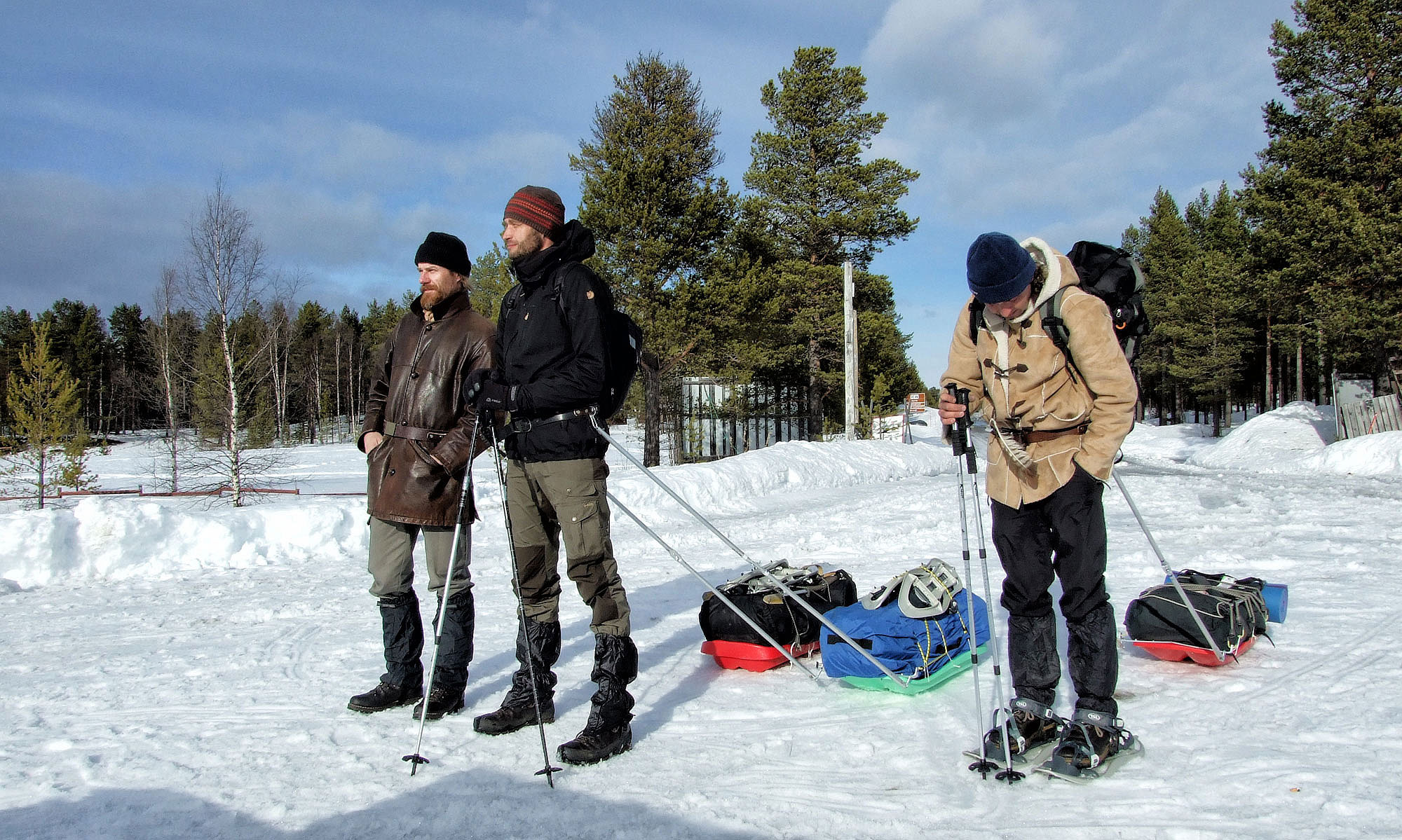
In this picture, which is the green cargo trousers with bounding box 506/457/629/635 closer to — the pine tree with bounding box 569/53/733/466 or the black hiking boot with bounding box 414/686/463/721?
the black hiking boot with bounding box 414/686/463/721

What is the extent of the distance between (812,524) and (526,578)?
254 inches

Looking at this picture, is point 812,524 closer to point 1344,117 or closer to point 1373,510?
point 1373,510

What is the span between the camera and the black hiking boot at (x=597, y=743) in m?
2.94

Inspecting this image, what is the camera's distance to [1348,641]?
13.4 feet

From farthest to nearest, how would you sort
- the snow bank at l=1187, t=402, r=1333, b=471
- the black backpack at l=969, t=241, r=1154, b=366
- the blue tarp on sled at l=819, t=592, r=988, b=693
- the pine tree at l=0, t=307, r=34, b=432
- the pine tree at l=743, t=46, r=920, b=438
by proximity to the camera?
the pine tree at l=0, t=307, r=34, b=432 < the pine tree at l=743, t=46, r=920, b=438 < the snow bank at l=1187, t=402, r=1333, b=471 < the blue tarp on sled at l=819, t=592, r=988, b=693 < the black backpack at l=969, t=241, r=1154, b=366

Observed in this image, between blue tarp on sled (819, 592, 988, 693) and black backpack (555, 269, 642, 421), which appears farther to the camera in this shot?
blue tarp on sled (819, 592, 988, 693)

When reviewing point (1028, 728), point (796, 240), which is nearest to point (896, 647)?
point (1028, 728)

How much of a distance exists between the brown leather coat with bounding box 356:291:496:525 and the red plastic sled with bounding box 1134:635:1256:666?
3594 mm

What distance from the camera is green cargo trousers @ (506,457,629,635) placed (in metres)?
3.17

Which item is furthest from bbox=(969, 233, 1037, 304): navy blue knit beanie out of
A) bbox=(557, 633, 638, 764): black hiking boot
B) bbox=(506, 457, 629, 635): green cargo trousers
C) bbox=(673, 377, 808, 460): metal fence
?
bbox=(673, 377, 808, 460): metal fence

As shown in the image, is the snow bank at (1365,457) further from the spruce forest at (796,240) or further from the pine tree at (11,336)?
the pine tree at (11,336)

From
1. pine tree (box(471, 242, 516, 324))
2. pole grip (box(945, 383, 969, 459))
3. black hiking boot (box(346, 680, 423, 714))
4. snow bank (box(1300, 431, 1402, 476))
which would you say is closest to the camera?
pole grip (box(945, 383, 969, 459))

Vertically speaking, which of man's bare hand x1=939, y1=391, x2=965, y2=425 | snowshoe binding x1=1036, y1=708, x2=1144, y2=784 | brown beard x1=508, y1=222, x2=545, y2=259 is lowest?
snowshoe binding x1=1036, y1=708, x2=1144, y2=784

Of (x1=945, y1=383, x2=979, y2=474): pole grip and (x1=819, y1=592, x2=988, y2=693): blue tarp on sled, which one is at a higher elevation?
(x1=945, y1=383, x2=979, y2=474): pole grip
